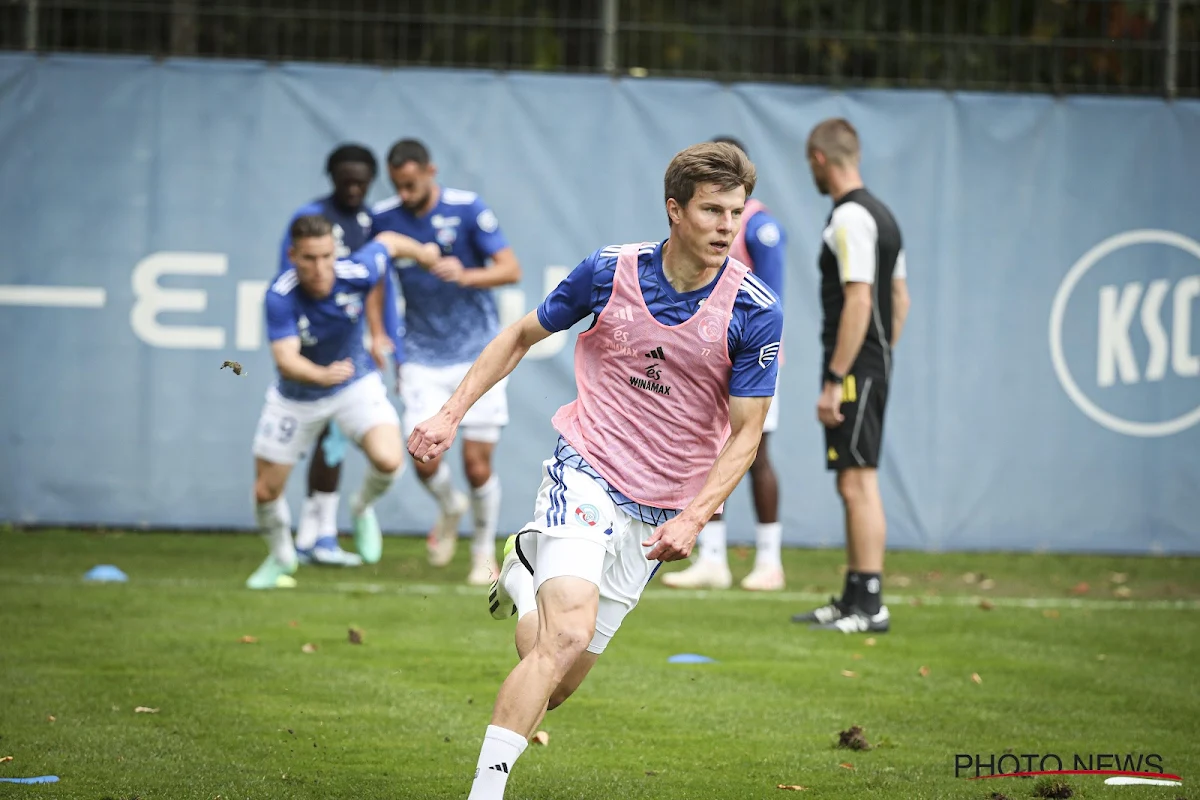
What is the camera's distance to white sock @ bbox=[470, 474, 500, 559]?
10031 millimetres

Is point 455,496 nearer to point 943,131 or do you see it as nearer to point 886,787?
point 943,131

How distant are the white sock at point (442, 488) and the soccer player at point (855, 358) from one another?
2889 mm

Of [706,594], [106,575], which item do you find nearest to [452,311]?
[706,594]

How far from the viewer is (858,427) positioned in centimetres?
819

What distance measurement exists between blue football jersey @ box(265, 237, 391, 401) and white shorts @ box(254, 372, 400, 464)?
59 millimetres

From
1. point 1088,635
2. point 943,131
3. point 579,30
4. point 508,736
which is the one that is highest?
point 579,30

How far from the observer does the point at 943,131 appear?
1177cm

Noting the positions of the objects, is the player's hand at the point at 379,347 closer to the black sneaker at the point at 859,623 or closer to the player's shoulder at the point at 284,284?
the player's shoulder at the point at 284,284

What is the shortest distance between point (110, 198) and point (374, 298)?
8.28 ft

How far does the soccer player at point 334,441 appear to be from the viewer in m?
10.4

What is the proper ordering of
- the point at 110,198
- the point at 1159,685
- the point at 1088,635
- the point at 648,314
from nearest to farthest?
1. the point at 648,314
2. the point at 1159,685
3. the point at 1088,635
4. the point at 110,198

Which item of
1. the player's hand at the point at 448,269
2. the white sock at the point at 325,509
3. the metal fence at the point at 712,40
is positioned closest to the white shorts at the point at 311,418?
the player's hand at the point at 448,269

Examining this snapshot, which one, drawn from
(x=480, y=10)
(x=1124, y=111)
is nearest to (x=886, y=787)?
(x=1124, y=111)

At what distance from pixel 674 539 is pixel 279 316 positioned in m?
5.04
